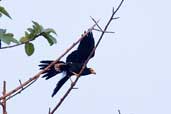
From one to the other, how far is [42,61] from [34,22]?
597 mm

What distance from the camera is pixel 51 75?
244 cm

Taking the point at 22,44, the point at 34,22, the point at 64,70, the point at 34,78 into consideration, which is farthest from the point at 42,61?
the point at 34,78

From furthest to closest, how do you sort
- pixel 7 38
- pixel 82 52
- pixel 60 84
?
pixel 82 52 → pixel 60 84 → pixel 7 38

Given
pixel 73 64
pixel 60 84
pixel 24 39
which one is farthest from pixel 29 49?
pixel 73 64

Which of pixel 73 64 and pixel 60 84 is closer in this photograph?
pixel 60 84

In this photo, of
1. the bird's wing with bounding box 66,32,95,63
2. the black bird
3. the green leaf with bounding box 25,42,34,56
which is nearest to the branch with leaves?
the green leaf with bounding box 25,42,34,56

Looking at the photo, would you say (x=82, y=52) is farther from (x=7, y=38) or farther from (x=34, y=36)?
(x=7, y=38)

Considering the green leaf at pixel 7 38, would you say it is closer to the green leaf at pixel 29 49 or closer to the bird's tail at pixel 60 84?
the green leaf at pixel 29 49

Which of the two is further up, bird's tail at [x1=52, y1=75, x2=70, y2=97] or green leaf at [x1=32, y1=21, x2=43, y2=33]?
green leaf at [x1=32, y1=21, x2=43, y2=33]

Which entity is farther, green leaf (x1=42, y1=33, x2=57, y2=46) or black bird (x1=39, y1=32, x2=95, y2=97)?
black bird (x1=39, y1=32, x2=95, y2=97)

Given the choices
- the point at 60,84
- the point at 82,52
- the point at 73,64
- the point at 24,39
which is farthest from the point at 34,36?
the point at 82,52

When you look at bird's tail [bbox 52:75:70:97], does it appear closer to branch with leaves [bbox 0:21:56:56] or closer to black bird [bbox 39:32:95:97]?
black bird [bbox 39:32:95:97]

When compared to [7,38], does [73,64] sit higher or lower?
lower

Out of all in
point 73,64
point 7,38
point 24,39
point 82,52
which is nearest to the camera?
point 7,38
